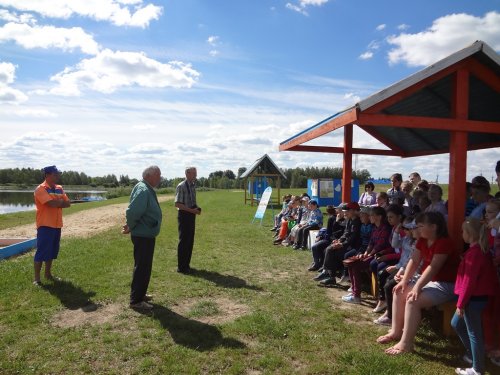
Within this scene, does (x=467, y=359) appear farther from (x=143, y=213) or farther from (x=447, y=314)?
(x=143, y=213)

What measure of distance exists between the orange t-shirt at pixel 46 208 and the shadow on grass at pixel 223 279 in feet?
8.72

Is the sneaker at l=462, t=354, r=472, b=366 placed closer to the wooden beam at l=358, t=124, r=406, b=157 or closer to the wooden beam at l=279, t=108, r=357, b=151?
the wooden beam at l=279, t=108, r=357, b=151

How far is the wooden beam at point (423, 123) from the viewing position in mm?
5149

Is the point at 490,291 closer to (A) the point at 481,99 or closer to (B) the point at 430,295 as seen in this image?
(B) the point at 430,295

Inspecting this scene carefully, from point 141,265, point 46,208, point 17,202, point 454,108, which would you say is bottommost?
point 17,202

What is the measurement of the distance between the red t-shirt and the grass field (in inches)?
30.5

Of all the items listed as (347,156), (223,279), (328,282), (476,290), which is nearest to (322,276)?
(328,282)

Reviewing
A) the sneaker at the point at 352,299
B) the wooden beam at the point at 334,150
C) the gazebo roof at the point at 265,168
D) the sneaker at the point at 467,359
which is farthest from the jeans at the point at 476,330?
the gazebo roof at the point at 265,168

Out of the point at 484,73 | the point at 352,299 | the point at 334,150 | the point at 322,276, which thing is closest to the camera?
the point at 484,73

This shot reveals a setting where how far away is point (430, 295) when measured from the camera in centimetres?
423

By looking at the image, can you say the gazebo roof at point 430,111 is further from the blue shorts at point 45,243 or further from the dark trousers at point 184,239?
the blue shorts at point 45,243

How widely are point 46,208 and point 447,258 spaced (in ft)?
20.1

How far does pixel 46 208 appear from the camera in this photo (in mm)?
6758

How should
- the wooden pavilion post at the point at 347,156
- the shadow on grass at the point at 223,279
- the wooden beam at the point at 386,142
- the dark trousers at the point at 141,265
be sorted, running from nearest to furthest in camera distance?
1. the dark trousers at the point at 141,265
2. the shadow on grass at the point at 223,279
3. the wooden pavilion post at the point at 347,156
4. the wooden beam at the point at 386,142
